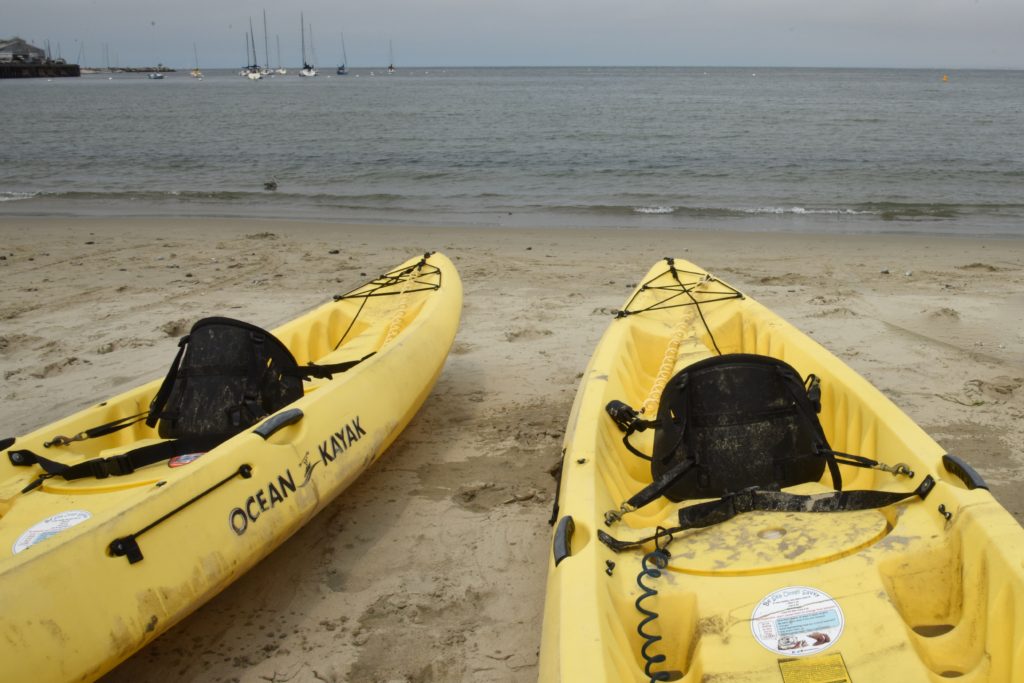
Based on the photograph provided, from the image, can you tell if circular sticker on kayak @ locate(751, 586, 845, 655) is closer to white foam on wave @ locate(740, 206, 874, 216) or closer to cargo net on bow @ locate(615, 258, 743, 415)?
cargo net on bow @ locate(615, 258, 743, 415)

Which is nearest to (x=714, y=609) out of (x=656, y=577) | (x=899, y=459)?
(x=656, y=577)

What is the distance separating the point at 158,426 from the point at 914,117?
1360 inches

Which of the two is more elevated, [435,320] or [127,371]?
[435,320]

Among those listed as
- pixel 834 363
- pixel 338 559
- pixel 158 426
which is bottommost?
pixel 338 559

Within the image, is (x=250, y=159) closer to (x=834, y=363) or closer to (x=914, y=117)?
(x=834, y=363)

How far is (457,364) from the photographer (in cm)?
577

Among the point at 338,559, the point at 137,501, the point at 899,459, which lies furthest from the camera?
the point at 338,559

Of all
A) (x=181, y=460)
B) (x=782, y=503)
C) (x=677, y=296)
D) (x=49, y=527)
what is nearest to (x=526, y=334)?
(x=677, y=296)

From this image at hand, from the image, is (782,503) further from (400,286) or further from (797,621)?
(400,286)

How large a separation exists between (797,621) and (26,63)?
115233 mm

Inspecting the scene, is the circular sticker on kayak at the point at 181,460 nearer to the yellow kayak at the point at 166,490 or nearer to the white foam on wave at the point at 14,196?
the yellow kayak at the point at 166,490

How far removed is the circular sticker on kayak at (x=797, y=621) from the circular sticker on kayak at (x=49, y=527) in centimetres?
239

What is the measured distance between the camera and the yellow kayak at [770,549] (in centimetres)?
213

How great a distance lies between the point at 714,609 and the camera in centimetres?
230
